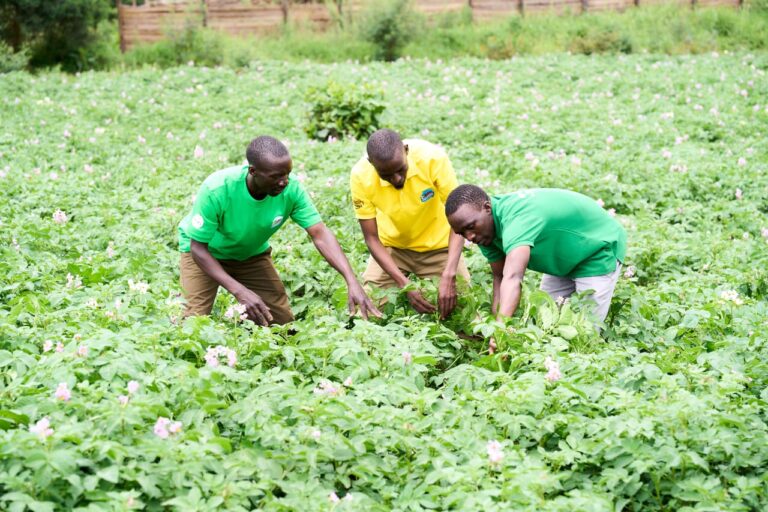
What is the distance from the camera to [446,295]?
5.13 meters

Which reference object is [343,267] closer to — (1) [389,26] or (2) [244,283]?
(2) [244,283]

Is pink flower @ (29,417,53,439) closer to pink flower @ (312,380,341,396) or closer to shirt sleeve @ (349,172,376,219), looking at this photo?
pink flower @ (312,380,341,396)

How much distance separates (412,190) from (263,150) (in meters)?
1.09

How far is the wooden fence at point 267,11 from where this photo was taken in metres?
21.2

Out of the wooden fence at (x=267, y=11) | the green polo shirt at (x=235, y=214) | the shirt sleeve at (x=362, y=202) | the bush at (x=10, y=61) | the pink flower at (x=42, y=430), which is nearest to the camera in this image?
the pink flower at (x=42, y=430)

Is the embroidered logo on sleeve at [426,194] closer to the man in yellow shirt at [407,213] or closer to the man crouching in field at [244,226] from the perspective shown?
the man in yellow shirt at [407,213]

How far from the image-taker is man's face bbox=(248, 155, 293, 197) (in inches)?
195

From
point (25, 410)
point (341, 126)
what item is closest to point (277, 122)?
point (341, 126)

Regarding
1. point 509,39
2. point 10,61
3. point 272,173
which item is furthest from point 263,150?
point 509,39

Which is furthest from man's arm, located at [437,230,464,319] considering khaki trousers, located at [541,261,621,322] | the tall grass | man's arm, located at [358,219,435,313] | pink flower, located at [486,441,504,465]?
the tall grass

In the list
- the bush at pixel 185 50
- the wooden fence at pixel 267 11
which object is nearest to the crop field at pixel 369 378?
the bush at pixel 185 50

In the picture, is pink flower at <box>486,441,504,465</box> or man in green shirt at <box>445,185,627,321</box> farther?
man in green shirt at <box>445,185,627,321</box>

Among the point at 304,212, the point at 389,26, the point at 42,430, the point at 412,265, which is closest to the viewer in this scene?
the point at 42,430

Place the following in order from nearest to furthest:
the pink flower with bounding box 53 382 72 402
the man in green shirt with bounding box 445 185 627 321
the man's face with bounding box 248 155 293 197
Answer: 1. the pink flower with bounding box 53 382 72 402
2. the man in green shirt with bounding box 445 185 627 321
3. the man's face with bounding box 248 155 293 197
